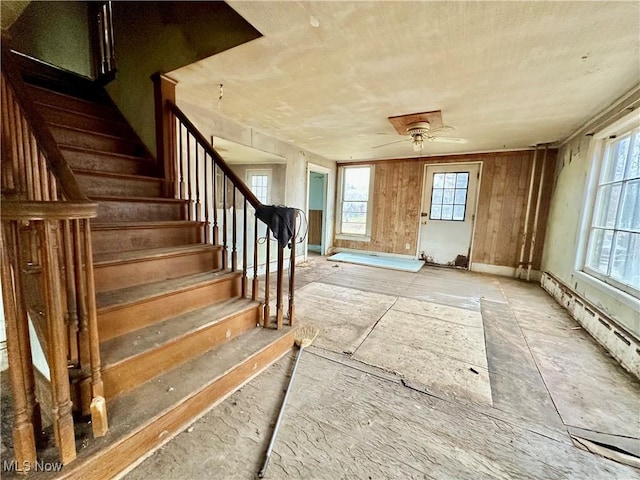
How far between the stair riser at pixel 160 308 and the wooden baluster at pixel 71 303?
0.23 meters

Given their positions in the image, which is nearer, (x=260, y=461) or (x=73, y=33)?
(x=260, y=461)

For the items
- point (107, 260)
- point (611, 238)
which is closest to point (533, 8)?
point (611, 238)

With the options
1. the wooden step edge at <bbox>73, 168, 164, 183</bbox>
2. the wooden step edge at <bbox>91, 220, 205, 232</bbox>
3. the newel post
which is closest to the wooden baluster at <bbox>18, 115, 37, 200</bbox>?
the wooden step edge at <bbox>91, 220, 205, 232</bbox>

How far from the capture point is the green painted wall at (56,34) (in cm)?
294

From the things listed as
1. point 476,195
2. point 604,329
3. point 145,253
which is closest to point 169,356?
point 145,253

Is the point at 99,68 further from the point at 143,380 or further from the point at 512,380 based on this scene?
the point at 512,380

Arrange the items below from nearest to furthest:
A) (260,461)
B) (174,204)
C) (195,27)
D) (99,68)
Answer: (260,461)
(195,27)
(174,204)
(99,68)

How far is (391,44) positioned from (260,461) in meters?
2.49

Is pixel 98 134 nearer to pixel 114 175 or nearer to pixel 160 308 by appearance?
pixel 114 175

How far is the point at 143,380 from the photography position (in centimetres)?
140

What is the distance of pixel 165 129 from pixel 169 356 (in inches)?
79.1

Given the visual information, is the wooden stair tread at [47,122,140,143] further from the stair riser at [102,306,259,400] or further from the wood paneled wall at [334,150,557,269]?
the wood paneled wall at [334,150,557,269]

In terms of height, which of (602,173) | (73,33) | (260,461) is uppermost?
(73,33)

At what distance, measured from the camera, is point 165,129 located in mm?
2410
